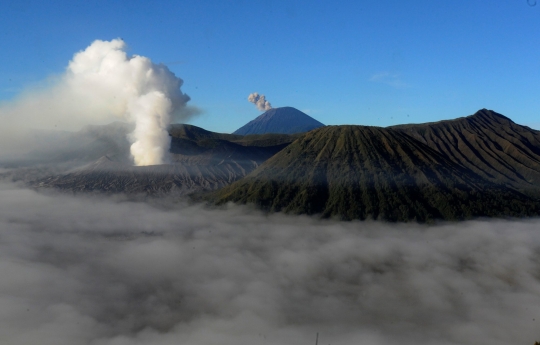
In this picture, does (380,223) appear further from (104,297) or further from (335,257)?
(104,297)

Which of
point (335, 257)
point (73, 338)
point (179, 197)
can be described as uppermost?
point (179, 197)

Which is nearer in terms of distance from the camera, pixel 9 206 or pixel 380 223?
pixel 380 223

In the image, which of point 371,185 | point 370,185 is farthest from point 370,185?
point 371,185

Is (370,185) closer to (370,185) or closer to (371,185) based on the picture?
(370,185)

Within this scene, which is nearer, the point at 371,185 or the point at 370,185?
the point at 370,185

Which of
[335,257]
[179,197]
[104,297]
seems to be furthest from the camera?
[179,197]

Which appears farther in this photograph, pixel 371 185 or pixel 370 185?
pixel 371 185

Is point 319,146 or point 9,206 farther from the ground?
point 319,146

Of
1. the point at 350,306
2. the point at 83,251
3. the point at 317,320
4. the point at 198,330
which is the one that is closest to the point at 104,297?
the point at 198,330
